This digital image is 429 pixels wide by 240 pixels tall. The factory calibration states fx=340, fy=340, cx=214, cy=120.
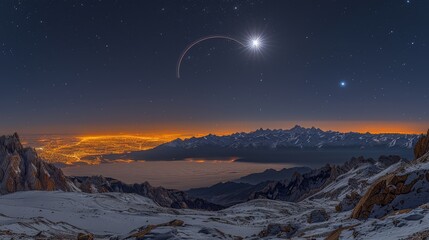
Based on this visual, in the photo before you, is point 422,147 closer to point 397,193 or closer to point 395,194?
point 397,193

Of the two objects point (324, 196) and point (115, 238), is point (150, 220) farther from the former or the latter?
point (324, 196)

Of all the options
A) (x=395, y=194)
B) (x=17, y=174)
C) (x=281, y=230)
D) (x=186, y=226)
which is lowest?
(x=17, y=174)

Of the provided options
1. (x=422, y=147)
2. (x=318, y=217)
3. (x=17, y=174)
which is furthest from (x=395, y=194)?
(x=17, y=174)

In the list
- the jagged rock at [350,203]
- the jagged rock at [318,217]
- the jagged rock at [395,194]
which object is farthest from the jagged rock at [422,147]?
the jagged rock at [395,194]

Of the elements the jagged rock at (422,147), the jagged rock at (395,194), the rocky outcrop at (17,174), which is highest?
the jagged rock at (422,147)

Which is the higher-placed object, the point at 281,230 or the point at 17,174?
the point at 281,230

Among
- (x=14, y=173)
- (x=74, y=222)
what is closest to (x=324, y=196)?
(x=74, y=222)

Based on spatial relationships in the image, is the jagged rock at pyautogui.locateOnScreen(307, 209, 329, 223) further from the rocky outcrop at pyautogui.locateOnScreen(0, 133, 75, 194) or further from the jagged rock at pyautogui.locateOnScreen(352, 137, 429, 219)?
the rocky outcrop at pyautogui.locateOnScreen(0, 133, 75, 194)

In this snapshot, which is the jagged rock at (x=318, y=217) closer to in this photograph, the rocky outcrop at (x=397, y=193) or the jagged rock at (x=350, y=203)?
the rocky outcrop at (x=397, y=193)

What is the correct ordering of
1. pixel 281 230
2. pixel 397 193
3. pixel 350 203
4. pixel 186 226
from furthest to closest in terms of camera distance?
pixel 350 203, pixel 281 230, pixel 186 226, pixel 397 193

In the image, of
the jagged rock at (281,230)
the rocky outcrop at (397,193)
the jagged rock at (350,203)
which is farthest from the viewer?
the jagged rock at (350,203)

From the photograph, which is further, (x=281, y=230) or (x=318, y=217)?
(x=318, y=217)

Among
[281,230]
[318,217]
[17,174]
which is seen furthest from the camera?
[17,174]
